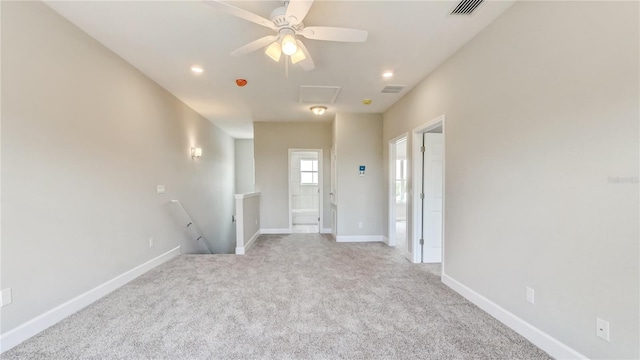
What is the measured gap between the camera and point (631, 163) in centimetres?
139

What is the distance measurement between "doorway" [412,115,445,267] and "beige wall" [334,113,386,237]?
1.47 metres

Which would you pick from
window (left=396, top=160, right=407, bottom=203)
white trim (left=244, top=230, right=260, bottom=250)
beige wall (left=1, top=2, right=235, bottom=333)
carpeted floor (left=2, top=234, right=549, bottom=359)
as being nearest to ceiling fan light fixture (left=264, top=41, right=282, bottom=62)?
beige wall (left=1, top=2, right=235, bottom=333)

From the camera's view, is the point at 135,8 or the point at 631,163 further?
the point at 135,8

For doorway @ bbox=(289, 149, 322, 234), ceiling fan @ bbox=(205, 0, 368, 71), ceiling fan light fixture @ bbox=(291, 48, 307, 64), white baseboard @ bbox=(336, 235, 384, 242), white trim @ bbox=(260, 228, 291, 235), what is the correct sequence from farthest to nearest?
doorway @ bbox=(289, 149, 322, 234), white trim @ bbox=(260, 228, 291, 235), white baseboard @ bbox=(336, 235, 384, 242), ceiling fan light fixture @ bbox=(291, 48, 307, 64), ceiling fan @ bbox=(205, 0, 368, 71)

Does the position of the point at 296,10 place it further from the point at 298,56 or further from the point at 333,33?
the point at 298,56

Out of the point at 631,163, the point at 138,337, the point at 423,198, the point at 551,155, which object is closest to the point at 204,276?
the point at 138,337

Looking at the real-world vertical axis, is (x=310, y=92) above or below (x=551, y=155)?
above

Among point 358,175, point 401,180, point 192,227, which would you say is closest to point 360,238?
point 358,175

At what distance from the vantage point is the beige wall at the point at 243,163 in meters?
8.93

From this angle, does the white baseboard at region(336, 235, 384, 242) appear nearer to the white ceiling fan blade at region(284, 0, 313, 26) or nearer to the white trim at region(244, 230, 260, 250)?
the white trim at region(244, 230, 260, 250)

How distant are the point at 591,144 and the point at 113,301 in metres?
4.04

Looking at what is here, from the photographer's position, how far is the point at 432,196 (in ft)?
13.0

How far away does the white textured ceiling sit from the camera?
2168 mm

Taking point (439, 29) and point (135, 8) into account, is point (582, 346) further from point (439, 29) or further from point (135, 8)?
point (135, 8)
